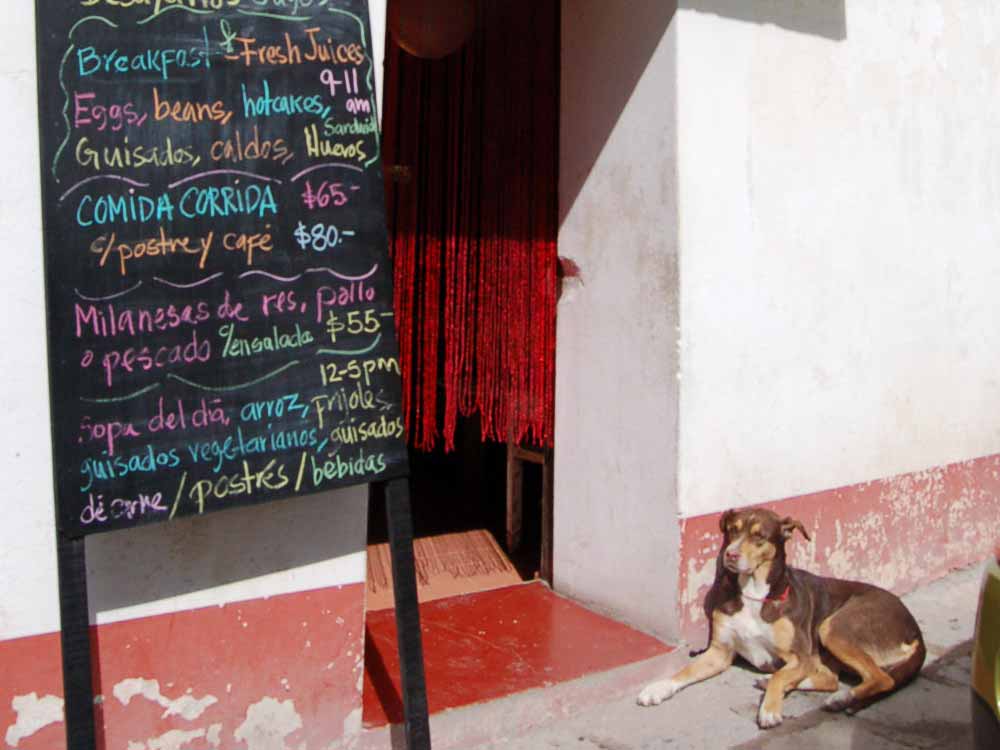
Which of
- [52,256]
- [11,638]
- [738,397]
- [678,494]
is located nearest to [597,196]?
[738,397]

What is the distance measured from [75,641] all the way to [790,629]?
277 centimetres

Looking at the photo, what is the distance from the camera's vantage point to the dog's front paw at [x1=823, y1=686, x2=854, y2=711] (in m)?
3.86

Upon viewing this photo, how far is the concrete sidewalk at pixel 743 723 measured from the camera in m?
3.65

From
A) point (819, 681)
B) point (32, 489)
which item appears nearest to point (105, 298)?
point (32, 489)

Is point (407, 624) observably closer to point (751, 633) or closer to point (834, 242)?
point (751, 633)

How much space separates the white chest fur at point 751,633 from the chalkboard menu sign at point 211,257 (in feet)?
5.77

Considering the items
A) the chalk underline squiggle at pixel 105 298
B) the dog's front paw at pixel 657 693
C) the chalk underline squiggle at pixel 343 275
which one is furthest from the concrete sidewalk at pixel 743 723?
the chalk underline squiggle at pixel 105 298

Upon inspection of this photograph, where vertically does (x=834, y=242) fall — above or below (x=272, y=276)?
above

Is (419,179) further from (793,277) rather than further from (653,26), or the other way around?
(793,277)

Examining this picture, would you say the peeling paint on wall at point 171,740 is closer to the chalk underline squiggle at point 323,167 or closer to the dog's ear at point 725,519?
the chalk underline squiggle at point 323,167

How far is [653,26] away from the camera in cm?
427

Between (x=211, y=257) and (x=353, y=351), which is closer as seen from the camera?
(x=211, y=257)

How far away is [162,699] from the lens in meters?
3.03

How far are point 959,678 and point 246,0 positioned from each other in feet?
13.5
